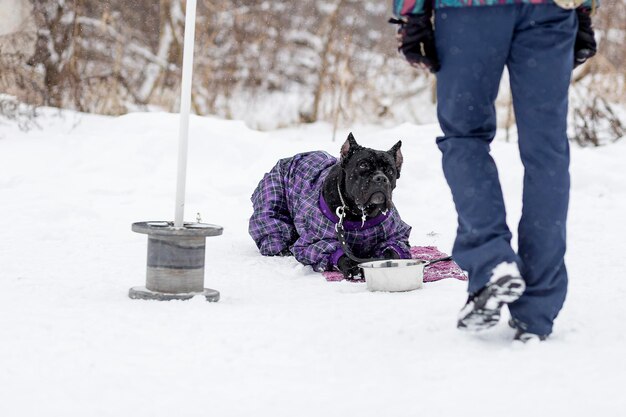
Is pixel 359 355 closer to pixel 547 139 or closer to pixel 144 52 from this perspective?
pixel 547 139

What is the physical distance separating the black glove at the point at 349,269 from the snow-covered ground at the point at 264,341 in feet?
0.39

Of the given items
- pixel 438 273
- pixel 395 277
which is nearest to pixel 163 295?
pixel 395 277

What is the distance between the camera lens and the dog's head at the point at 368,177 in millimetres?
3611

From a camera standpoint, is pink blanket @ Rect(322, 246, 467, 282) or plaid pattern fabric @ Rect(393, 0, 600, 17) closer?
plaid pattern fabric @ Rect(393, 0, 600, 17)

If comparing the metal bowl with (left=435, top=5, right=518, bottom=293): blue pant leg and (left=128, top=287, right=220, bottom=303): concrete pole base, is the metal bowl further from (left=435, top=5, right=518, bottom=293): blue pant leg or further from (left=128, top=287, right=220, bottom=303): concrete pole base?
(left=435, top=5, right=518, bottom=293): blue pant leg

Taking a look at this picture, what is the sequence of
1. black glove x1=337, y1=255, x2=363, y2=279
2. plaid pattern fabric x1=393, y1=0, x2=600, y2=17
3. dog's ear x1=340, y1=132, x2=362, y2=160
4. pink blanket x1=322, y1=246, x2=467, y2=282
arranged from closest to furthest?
plaid pattern fabric x1=393, y1=0, x2=600, y2=17, pink blanket x1=322, y1=246, x2=467, y2=282, black glove x1=337, y1=255, x2=363, y2=279, dog's ear x1=340, y1=132, x2=362, y2=160

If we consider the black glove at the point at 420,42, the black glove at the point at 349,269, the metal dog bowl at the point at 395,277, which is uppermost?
the black glove at the point at 420,42

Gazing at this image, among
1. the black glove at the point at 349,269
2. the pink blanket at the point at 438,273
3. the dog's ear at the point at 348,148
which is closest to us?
→ the pink blanket at the point at 438,273

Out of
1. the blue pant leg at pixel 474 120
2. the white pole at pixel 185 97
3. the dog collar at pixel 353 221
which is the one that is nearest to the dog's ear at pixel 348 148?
the dog collar at pixel 353 221

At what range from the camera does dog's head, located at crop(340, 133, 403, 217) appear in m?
3.61

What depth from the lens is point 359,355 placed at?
6.80ft

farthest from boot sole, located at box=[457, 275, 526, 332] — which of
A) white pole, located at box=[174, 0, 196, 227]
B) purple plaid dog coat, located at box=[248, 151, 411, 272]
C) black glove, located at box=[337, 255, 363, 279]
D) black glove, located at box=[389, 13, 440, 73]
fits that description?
purple plaid dog coat, located at box=[248, 151, 411, 272]

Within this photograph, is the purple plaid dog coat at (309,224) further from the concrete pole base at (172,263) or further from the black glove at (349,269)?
the concrete pole base at (172,263)

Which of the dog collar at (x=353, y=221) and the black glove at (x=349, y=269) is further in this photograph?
the dog collar at (x=353, y=221)
